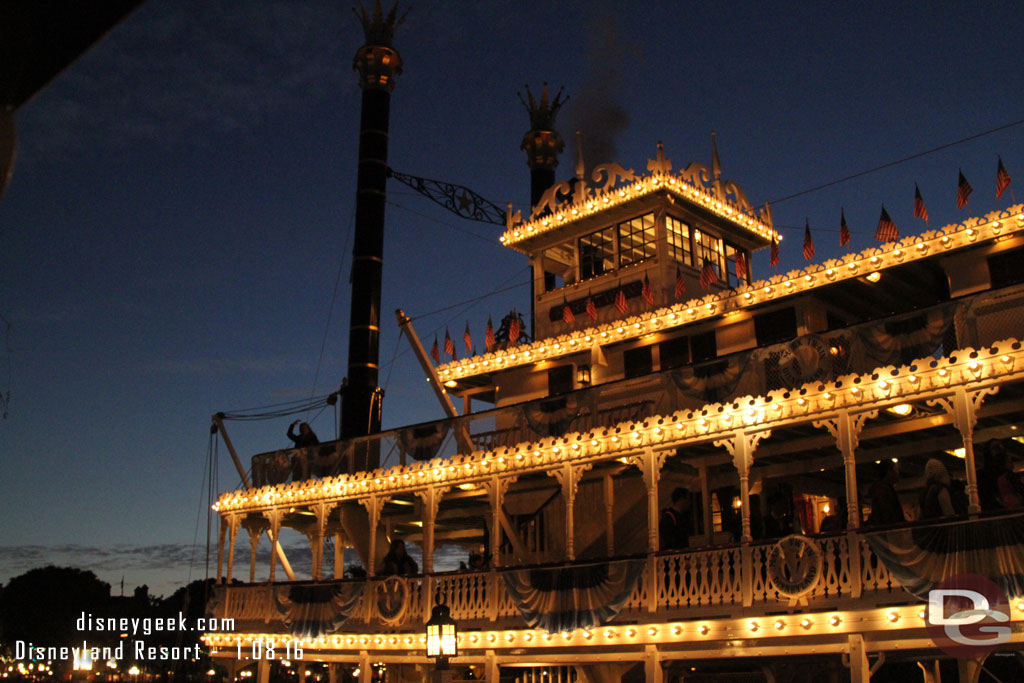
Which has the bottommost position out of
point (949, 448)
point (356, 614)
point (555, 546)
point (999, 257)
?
point (356, 614)

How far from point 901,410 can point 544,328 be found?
37.7 ft

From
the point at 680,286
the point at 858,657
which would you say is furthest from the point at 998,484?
the point at 680,286

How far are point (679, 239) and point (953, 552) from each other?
1316 cm

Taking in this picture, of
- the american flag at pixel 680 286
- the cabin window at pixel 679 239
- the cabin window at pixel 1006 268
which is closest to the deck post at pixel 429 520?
the american flag at pixel 680 286

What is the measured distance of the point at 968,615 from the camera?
1345 centimetres

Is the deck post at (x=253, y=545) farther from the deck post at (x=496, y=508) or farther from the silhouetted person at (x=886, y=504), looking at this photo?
the silhouetted person at (x=886, y=504)

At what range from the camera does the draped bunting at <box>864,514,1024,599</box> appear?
43.1 feet

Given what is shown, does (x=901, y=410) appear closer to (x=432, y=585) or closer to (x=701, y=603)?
(x=701, y=603)

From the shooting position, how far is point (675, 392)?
18344 mm

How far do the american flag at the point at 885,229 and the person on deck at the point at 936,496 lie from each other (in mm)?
6680

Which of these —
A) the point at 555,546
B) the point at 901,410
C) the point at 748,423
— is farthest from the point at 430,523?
the point at 901,410

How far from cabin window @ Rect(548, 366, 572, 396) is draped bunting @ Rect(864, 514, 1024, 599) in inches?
445

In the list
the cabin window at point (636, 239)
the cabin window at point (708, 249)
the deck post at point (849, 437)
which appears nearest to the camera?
the deck post at point (849, 437)

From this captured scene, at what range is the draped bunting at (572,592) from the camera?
17.5m
